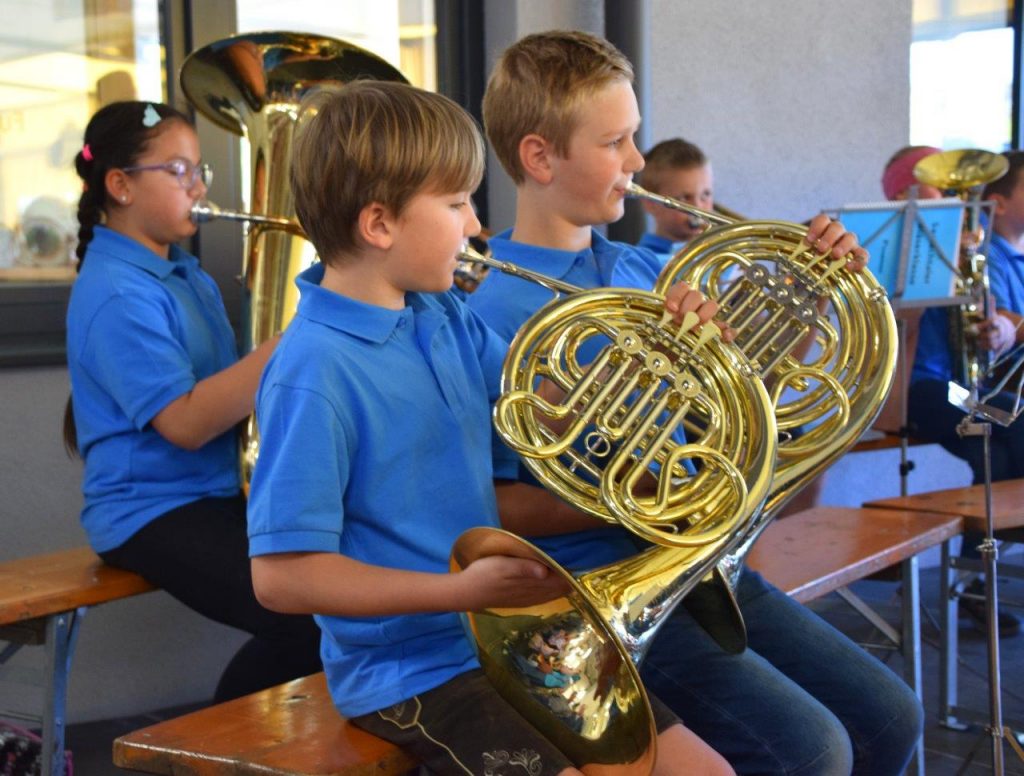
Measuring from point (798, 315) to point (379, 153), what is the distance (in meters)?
0.68

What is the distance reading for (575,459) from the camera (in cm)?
155

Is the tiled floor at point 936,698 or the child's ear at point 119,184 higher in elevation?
the child's ear at point 119,184

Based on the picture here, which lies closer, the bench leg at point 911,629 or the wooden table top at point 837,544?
the wooden table top at point 837,544

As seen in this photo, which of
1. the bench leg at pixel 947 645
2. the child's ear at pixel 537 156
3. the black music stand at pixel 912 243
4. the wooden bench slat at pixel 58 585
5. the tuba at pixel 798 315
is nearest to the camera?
the tuba at pixel 798 315

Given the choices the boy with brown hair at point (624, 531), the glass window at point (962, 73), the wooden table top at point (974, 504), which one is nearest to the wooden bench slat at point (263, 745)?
the boy with brown hair at point (624, 531)

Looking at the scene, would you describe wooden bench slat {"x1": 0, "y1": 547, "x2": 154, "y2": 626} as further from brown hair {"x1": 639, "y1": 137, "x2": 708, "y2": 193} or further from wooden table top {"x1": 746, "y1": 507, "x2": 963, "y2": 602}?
brown hair {"x1": 639, "y1": 137, "x2": 708, "y2": 193}

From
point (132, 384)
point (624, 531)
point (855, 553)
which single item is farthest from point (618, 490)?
point (132, 384)

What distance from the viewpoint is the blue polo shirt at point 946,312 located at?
4156 millimetres

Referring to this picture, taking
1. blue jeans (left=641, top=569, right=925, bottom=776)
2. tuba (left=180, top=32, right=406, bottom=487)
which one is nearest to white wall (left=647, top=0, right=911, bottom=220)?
tuba (left=180, top=32, right=406, bottom=487)

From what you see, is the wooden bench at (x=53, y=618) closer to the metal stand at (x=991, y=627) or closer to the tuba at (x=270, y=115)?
the tuba at (x=270, y=115)

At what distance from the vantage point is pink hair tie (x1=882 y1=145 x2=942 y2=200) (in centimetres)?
412

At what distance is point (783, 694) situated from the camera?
5.50ft

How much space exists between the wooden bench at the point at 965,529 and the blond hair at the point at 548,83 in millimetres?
1326

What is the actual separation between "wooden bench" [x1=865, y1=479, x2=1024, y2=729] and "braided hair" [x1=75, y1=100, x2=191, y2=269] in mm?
1711
